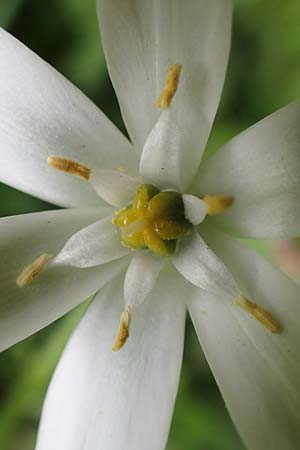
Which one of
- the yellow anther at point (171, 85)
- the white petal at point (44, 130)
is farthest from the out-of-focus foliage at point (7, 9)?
the yellow anther at point (171, 85)

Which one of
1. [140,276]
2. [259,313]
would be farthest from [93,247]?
[259,313]

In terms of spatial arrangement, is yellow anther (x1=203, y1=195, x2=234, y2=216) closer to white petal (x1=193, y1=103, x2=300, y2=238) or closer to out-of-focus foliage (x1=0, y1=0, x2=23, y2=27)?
white petal (x1=193, y1=103, x2=300, y2=238)

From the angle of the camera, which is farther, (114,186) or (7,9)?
(7,9)

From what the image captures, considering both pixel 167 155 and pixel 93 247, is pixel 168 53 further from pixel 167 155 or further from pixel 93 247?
pixel 93 247

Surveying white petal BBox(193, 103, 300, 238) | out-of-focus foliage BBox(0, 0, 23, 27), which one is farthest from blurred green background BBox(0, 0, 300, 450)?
white petal BBox(193, 103, 300, 238)

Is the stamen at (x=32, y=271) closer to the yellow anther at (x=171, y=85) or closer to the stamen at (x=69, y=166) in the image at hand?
the stamen at (x=69, y=166)
